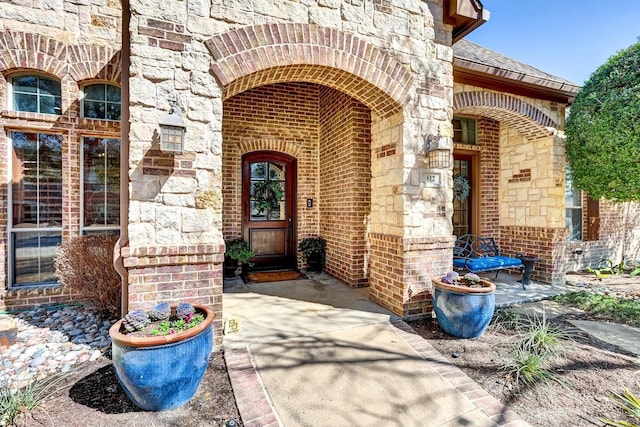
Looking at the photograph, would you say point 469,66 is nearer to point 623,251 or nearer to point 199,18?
point 199,18

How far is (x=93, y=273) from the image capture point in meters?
3.54

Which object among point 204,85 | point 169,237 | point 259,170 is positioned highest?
point 204,85

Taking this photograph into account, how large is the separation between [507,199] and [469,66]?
3000 millimetres

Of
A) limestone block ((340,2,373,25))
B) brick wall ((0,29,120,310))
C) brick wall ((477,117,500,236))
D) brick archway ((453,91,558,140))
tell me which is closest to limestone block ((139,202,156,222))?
brick wall ((0,29,120,310))

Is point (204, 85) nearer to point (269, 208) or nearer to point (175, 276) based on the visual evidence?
point (175, 276)

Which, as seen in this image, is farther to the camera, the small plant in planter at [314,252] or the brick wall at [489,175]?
the brick wall at [489,175]

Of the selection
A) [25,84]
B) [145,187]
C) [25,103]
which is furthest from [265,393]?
[25,84]

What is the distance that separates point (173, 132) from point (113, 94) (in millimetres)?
2531

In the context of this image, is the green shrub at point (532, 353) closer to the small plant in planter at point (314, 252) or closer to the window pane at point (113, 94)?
the small plant in planter at point (314, 252)

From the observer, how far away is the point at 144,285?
2.60 meters

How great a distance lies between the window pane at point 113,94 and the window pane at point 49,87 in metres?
0.57

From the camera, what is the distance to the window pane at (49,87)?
395 cm

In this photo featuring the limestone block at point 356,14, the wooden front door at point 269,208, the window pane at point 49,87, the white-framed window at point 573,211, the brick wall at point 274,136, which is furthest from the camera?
the white-framed window at point 573,211

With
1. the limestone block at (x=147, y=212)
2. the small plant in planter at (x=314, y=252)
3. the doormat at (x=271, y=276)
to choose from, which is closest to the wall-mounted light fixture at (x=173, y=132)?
the limestone block at (x=147, y=212)
